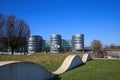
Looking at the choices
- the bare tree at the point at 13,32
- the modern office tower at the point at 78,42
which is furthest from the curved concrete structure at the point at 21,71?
the modern office tower at the point at 78,42

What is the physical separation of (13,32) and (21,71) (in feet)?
102

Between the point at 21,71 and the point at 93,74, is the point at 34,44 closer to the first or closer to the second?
the point at 93,74

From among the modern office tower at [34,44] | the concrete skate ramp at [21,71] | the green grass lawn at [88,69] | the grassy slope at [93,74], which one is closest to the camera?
the concrete skate ramp at [21,71]

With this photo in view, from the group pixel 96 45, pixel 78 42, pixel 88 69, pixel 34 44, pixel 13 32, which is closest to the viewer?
pixel 88 69

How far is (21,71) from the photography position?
929 centimetres

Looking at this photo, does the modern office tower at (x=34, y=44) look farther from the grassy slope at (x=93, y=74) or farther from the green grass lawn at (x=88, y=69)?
the grassy slope at (x=93, y=74)

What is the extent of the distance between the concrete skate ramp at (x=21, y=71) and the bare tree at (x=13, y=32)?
94.0 feet

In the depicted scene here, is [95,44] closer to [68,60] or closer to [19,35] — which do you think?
[19,35]

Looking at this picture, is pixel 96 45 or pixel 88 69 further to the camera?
pixel 96 45

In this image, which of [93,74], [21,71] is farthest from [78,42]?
[21,71]

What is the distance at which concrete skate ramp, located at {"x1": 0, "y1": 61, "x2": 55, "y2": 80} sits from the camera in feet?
26.6

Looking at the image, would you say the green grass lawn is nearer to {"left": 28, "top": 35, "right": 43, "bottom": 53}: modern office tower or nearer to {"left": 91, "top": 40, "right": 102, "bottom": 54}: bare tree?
{"left": 91, "top": 40, "right": 102, "bottom": 54}: bare tree

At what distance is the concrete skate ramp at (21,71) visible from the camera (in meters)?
8.11

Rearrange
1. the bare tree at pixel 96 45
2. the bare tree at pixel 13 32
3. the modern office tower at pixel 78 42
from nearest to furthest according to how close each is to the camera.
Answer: the bare tree at pixel 13 32 → the bare tree at pixel 96 45 → the modern office tower at pixel 78 42
